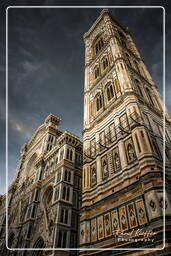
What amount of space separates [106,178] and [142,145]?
377cm

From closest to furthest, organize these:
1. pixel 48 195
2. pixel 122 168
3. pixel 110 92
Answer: pixel 122 168 < pixel 110 92 < pixel 48 195

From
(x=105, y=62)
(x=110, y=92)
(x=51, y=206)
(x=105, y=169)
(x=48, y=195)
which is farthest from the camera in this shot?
(x=105, y=62)

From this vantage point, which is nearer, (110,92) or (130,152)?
(130,152)

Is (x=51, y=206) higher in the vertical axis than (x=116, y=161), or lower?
lower

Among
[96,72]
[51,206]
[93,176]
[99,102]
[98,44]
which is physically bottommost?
[51,206]

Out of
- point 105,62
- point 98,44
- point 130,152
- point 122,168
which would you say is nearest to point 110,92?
point 105,62

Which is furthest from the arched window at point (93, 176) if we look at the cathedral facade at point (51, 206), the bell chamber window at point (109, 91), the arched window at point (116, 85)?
the arched window at point (116, 85)

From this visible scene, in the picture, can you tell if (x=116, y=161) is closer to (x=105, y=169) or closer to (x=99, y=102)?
(x=105, y=169)

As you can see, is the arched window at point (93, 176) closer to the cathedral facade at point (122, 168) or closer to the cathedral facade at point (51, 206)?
the cathedral facade at point (122, 168)

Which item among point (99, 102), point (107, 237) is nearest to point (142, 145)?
point (107, 237)

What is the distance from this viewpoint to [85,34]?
38594 mm

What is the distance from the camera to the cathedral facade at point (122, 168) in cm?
992

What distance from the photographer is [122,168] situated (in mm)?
13320

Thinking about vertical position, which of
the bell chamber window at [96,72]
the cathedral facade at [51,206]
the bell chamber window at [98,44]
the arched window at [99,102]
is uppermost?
the bell chamber window at [98,44]
